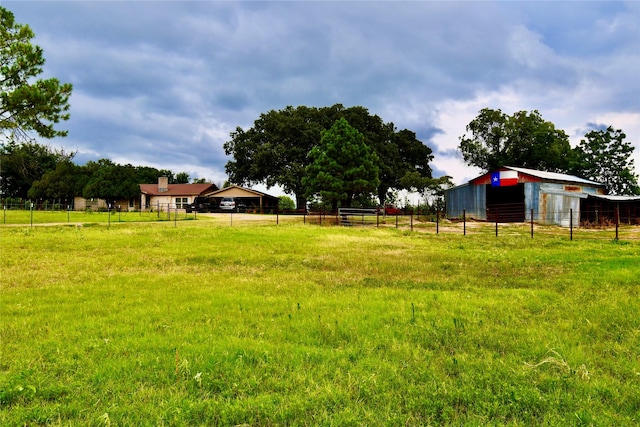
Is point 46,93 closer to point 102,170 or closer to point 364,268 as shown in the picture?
point 364,268

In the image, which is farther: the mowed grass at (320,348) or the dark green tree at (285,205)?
the dark green tree at (285,205)

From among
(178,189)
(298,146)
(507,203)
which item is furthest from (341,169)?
(178,189)

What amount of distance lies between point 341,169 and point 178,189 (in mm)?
39153

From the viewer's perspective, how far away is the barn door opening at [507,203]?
33.3m

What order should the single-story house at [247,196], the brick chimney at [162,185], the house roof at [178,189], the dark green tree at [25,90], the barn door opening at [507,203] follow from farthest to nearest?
the brick chimney at [162,185]
the house roof at [178,189]
the single-story house at [247,196]
the barn door opening at [507,203]
the dark green tree at [25,90]

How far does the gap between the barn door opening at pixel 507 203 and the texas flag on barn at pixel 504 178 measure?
120 centimetres

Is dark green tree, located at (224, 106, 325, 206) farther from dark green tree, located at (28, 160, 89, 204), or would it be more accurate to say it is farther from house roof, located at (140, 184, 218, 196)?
dark green tree, located at (28, 160, 89, 204)

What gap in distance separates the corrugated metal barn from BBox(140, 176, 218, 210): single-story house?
131 feet

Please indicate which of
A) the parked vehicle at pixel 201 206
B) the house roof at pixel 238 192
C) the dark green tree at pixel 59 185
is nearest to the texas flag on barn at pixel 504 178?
the house roof at pixel 238 192

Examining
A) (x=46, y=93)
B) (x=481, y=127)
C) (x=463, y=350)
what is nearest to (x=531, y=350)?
(x=463, y=350)

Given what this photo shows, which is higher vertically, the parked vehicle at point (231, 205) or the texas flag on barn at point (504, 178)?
the texas flag on barn at point (504, 178)

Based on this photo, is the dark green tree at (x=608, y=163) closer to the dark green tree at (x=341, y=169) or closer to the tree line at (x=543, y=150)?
the tree line at (x=543, y=150)

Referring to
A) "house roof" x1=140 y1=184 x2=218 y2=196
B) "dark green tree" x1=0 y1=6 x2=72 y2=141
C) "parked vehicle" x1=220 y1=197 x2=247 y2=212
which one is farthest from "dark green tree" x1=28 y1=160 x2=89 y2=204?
"dark green tree" x1=0 y1=6 x2=72 y2=141

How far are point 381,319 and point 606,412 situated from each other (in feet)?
9.13
